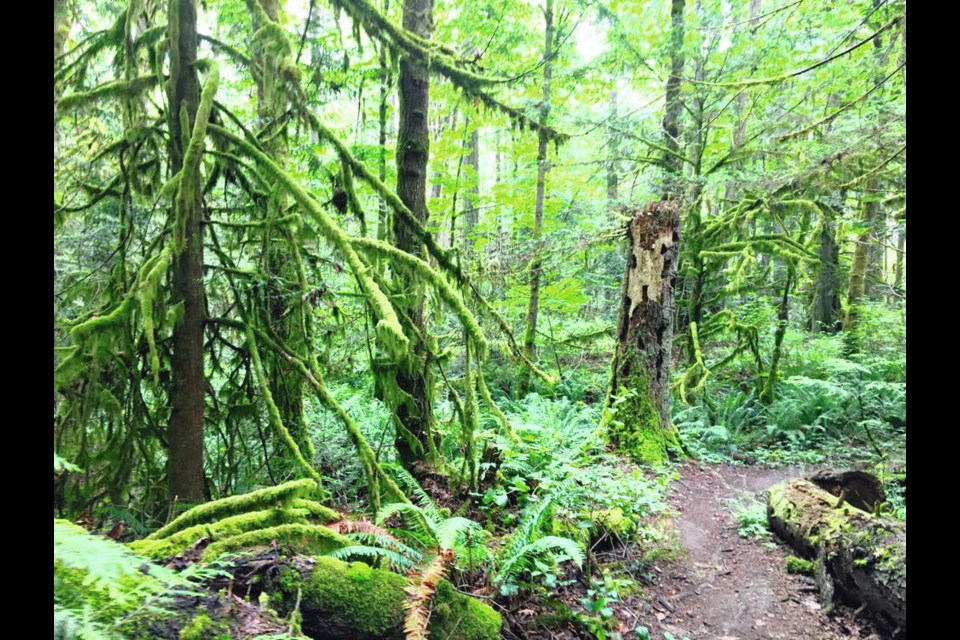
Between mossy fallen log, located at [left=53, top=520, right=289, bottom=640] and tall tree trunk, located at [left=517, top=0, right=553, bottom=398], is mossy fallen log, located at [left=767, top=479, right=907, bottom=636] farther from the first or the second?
tall tree trunk, located at [left=517, top=0, right=553, bottom=398]

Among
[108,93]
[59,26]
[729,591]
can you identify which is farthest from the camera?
[729,591]

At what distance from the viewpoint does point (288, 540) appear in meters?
3.07

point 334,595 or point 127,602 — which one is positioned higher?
point 127,602

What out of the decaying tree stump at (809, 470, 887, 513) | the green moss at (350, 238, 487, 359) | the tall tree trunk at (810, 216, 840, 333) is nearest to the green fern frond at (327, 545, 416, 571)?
the green moss at (350, 238, 487, 359)

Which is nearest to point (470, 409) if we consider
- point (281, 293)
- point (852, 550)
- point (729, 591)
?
point (281, 293)

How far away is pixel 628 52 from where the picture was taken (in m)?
10.9

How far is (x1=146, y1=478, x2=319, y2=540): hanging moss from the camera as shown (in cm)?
292

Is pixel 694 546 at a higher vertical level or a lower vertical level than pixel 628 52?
lower

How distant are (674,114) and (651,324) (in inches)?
278

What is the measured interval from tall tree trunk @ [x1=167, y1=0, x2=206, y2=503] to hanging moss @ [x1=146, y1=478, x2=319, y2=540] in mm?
1038

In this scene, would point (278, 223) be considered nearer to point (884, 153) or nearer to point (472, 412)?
point (472, 412)

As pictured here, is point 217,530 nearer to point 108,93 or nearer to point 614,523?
point 108,93
